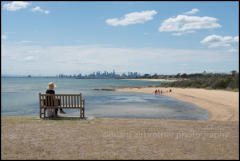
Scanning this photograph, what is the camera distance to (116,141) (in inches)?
226

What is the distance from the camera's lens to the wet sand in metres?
4.71

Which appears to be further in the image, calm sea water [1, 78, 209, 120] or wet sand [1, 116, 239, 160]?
calm sea water [1, 78, 209, 120]

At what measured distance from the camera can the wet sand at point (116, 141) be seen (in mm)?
4715

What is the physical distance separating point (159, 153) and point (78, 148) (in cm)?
167

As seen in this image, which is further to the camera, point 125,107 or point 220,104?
point 220,104

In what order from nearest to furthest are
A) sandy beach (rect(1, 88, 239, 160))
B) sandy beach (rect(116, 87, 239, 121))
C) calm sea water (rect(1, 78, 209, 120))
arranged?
1. sandy beach (rect(1, 88, 239, 160))
2. sandy beach (rect(116, 87, 239, 121))
3. calm sea water (rect(1, 78, 209, 120))

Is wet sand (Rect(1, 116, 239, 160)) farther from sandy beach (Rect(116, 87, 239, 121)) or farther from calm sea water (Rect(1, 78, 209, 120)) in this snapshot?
sandy beach (Rect(116, 87, 239, 121))

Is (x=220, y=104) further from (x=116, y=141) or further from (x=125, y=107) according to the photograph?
(x=116, y=141)

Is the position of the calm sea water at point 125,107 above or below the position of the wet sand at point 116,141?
below

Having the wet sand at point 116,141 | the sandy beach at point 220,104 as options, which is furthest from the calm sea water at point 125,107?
the wet sand at point 116,141

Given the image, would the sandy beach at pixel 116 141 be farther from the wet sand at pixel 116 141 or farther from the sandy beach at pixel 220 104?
A: the sandy beach at pixel 220 104

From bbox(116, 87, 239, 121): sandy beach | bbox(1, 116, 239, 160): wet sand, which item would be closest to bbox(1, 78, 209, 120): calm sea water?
bbox(116, 87, 239, 121): sandy beach

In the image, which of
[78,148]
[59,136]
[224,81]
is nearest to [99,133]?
[59,136]

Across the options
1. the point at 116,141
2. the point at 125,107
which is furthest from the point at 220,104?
the point at 116,141
